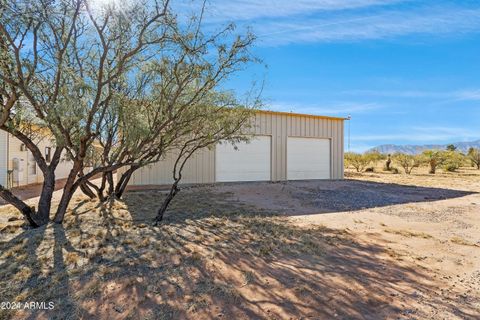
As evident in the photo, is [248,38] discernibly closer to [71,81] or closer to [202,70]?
[202,70]

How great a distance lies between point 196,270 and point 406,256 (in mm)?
3122

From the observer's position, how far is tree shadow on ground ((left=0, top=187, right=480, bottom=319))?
9.64 feet

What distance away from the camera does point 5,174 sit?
11781 mm

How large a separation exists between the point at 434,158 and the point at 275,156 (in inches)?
635

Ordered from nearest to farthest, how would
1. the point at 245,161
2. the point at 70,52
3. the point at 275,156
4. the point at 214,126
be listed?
the point at 70,52 → the point at 214,126 → the point at 245,161 → the point at 275,156

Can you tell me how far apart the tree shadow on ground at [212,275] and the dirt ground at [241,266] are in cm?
1

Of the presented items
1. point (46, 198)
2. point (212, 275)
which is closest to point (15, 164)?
point (46, 198)

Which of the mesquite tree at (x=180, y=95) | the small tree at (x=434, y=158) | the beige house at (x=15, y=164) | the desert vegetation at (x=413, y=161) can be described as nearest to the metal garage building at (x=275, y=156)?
the beige house at (x=15, y=164)

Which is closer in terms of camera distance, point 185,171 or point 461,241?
point 461,241

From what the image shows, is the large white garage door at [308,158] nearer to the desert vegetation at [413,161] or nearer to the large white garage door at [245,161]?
the large white garage door at [245,161]

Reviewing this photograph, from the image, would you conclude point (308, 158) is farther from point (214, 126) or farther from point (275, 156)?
point (214, 126)

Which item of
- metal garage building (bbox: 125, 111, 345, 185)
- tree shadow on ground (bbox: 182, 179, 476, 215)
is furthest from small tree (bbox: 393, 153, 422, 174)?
tree shadow on ground (bbox: 182, 179, 476, 215)

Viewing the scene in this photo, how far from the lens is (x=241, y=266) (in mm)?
3969

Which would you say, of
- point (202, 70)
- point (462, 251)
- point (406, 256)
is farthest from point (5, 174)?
point (462, 251)
